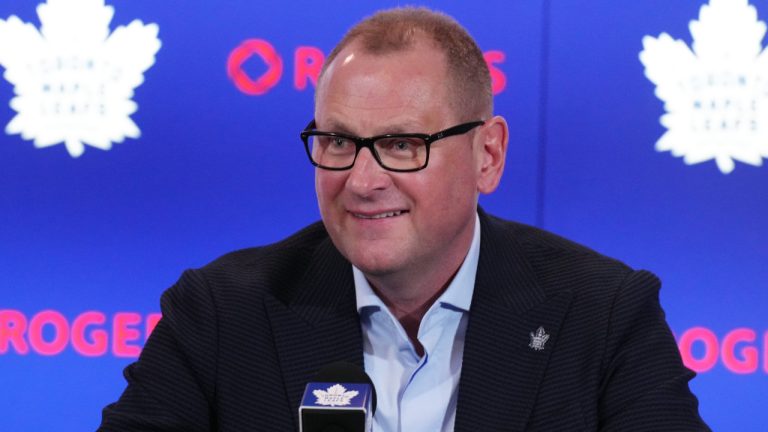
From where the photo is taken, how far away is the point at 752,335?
2.96 meters

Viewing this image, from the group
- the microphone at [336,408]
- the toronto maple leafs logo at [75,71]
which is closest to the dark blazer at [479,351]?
the microphone at [336,408]

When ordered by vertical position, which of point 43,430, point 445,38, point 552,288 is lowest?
point 43,430

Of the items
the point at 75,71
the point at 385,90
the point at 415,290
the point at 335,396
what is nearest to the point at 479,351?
the point at 415,290

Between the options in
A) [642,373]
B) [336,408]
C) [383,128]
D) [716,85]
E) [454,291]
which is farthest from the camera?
[716,85]

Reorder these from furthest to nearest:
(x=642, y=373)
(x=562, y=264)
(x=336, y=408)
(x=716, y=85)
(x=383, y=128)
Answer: (x=716, y=85), (x=562, y=264), (x=642, y=373), (x=383, y=128), (x=336, y=408)

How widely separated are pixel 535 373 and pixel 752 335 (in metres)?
1.43

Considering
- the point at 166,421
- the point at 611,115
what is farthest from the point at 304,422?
the point at 611,115

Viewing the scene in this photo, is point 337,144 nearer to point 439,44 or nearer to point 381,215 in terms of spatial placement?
point 381,215

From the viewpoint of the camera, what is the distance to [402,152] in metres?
1.70

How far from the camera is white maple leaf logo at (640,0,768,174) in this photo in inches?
114

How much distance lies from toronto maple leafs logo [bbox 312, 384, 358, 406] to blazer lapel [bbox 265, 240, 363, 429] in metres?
0.58

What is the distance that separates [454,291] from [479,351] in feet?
0.44

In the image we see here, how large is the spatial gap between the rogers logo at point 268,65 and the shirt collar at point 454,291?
1.13 meters

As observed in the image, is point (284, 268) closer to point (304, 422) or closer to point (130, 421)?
point (130, 421)
